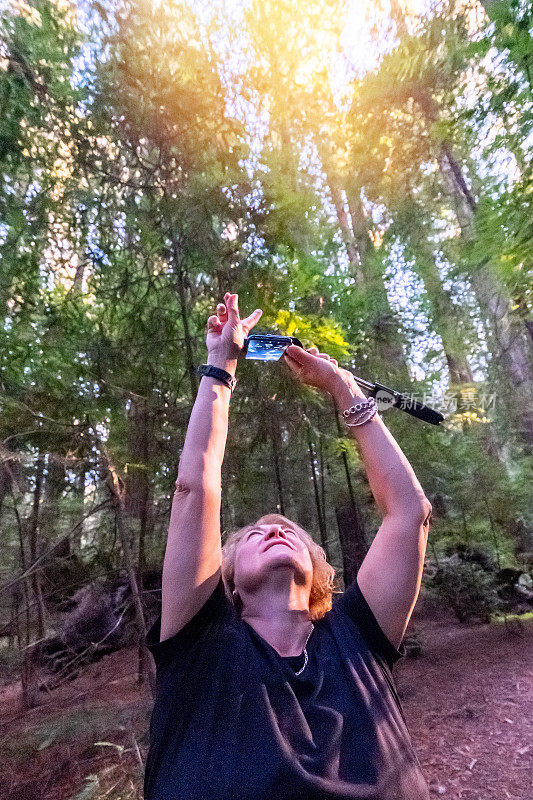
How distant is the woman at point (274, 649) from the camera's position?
105cm

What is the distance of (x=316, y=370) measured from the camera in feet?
5.69

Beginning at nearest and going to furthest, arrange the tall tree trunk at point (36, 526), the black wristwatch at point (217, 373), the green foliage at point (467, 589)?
the black wristwatch at point (217, 373), the tall tree trunk at point (36, 526), the green foliage at point (467, 589)

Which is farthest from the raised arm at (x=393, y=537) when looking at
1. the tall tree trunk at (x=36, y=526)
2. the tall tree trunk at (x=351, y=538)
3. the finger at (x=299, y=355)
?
the tall tree trunk at (x=351, y=538)

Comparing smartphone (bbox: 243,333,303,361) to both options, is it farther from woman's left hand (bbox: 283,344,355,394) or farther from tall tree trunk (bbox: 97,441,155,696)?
tall tree trunk (bbox: 97,441,155,696)

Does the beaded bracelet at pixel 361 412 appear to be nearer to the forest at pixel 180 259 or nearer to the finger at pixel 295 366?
the finger at pixel 295 366

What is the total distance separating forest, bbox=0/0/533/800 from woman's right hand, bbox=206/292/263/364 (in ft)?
6.52

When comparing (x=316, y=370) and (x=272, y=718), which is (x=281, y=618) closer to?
(x=272, y=718)

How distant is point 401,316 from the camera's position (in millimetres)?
6551

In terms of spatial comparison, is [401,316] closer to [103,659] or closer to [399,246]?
[399,246]

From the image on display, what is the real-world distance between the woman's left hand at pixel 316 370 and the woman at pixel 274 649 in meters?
0.08

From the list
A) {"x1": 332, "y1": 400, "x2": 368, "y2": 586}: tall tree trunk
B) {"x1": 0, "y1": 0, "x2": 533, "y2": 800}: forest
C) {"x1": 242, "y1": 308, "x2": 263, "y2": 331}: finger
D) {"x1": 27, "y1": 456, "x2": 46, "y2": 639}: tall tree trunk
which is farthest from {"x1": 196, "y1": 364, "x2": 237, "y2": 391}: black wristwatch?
{"x1": 332, "y1": 400, "x2": 368, "y2": 586}: tall tree trunk

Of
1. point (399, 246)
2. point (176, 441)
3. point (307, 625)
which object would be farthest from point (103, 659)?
point (399, 246)

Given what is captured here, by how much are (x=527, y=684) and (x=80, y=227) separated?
7.39 m

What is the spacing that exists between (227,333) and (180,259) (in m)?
3.16
